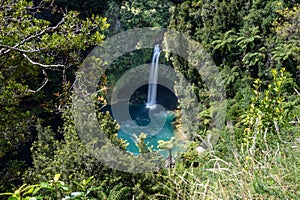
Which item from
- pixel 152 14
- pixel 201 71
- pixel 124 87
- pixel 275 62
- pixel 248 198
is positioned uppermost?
pixel 152 14

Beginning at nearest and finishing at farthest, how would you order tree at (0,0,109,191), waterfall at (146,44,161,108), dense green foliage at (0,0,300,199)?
dense green foliage at (0,0,300,199) → tree at (0,0,109,191) → waterfall at (146,44,161,108)

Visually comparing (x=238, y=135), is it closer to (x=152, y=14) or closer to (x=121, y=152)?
(x=121, y=152)

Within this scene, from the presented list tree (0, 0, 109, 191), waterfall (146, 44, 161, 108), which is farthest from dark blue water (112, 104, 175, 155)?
tree (0, 0, 109, 191)

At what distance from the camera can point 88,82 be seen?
366 centimetres

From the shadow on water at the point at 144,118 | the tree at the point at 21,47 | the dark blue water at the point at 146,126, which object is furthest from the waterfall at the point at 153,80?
the tree at the point at 21,47

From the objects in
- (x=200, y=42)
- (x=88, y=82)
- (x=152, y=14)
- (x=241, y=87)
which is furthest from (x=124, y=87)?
(x=88, y=82)

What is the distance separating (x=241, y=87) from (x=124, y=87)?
25.0ft

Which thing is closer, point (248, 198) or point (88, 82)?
point (248, 198)

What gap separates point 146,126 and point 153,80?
2810 mm

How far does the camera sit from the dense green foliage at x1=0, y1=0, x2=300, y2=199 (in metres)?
2.08

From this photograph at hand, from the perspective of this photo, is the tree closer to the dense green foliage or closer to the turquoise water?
the dense green foliage

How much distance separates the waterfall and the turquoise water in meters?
0.48

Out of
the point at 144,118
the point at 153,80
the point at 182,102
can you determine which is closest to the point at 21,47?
the point at 182,102

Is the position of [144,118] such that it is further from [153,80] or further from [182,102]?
[182,102]
